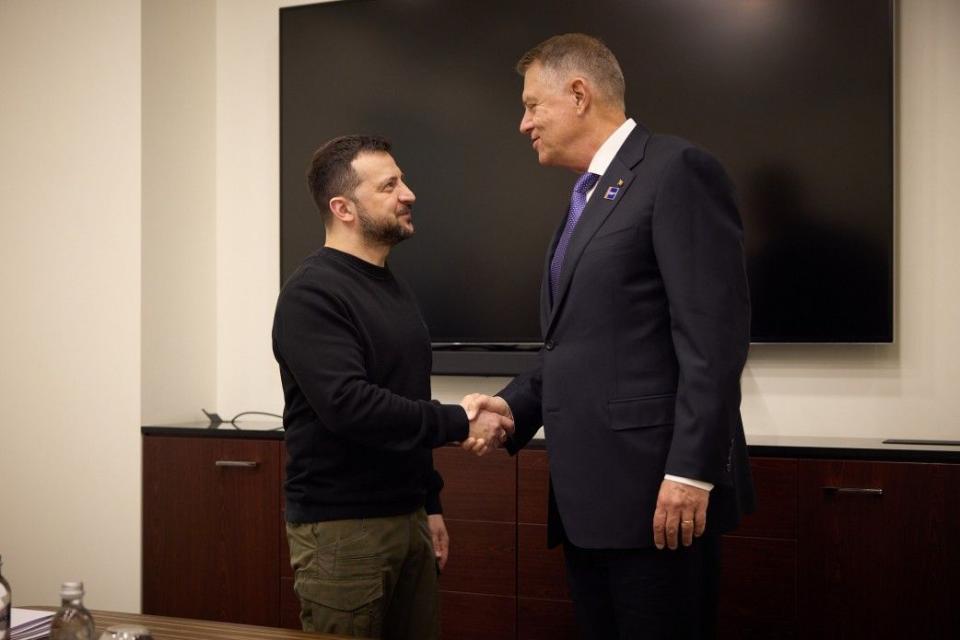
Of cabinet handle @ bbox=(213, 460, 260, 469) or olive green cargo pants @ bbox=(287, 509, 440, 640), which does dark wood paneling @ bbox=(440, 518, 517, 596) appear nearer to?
cabinet handle @ bbox=(213, 460, 260, 469)

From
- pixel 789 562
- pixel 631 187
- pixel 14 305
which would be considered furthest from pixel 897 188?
pixel 14 305

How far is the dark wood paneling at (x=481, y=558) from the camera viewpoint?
9.93ft

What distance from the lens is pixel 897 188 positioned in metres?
3.00

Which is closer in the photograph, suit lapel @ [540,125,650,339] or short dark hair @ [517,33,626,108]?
suit lapel @ [540,125,650,339]

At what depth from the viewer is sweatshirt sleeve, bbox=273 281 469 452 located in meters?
1.93

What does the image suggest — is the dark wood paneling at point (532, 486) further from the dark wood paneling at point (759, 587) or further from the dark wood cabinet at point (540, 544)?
the dark wood paneling at point (759, 587)

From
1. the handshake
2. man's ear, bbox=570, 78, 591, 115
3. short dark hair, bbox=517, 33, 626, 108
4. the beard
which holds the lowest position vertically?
the handshake

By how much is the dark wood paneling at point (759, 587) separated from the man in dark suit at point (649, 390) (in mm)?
963

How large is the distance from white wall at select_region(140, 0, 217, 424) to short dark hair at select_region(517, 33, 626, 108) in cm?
198

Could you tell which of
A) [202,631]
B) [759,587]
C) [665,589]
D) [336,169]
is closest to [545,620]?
[759,587]

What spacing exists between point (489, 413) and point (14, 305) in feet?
7.39

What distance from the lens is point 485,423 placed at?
2219mm

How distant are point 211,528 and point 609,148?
6.81ft

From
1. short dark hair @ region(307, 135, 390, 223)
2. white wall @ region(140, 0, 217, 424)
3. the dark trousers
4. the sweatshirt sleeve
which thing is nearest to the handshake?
the sweatshirt sleeve
